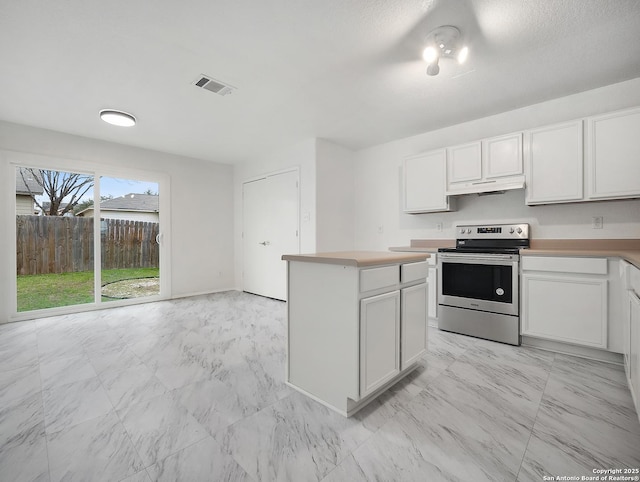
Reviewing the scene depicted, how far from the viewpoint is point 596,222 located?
269 cm

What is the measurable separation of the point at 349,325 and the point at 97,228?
162 inches

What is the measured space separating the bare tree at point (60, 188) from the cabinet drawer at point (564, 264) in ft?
17.9

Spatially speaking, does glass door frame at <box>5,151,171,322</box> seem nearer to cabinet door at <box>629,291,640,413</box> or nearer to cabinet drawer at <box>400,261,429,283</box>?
cabinet drawer at <box>400,261,429,283</box>

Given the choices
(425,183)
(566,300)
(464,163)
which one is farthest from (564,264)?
(425,183)

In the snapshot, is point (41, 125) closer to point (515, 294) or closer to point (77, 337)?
point (77, 337)

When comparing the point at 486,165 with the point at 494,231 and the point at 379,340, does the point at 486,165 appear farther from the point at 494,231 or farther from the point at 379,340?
the point at 379,340

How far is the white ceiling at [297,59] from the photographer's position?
1784 millimetres

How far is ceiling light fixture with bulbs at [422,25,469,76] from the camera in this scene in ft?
6.31

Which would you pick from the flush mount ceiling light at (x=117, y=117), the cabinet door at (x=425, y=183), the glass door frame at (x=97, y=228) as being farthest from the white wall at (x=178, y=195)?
the cabinet door at (x=425, y=183)

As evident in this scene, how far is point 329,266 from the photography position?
1655mm

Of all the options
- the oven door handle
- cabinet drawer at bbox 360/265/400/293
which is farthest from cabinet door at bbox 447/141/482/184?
cabinet drawer at bbox 360/265/400/293

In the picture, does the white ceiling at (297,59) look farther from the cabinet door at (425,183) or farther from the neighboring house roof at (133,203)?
the neighboring house roof at (133,203)

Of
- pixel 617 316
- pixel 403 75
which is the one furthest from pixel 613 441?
pixel 403 75

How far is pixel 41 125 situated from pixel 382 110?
415 centimetres
